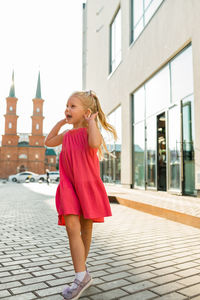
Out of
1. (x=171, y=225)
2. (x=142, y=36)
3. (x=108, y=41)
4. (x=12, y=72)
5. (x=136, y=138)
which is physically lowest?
(x=171, y=225)

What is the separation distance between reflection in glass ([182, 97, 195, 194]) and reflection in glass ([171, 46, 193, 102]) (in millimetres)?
392

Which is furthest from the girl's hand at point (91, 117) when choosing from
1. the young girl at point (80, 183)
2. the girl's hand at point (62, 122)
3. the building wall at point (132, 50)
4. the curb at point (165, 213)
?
the building wall at point (132, 50)

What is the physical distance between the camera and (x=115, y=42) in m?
16.9

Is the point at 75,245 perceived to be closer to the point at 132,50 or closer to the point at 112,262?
the point at 112,262

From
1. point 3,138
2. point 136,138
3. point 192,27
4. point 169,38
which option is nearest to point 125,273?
point 192,27

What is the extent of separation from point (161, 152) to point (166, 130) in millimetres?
951

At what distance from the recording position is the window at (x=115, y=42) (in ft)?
52.4

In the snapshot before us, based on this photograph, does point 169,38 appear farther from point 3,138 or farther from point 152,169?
point 3,138

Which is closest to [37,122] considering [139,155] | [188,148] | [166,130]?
[139,155]

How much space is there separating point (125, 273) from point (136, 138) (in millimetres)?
10797

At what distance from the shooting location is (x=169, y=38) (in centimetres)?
956

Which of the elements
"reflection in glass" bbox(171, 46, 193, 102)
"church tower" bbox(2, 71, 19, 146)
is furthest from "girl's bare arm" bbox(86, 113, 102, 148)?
"church tower" bbox(2, 71, 19, 146)

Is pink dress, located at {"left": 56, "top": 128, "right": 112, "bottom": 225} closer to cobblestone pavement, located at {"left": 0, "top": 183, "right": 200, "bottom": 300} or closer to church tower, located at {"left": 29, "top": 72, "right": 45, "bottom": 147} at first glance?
cobblestone pavement, located at {"left": 0, "top": 183, "right": 200, "bottom": 300}

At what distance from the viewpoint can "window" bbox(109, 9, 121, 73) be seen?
629 inches
